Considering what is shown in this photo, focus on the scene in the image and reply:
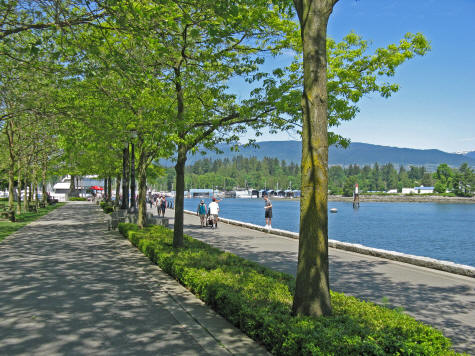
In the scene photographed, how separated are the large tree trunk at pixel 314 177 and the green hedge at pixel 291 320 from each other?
0.37 m

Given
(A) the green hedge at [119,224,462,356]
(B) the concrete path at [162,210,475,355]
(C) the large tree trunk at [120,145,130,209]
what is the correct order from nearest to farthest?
1. (A) the green hedge at [119,224,462,356]
2. (B) the concrete path at [162,210,475,355]
3. (C) the large tree trunk at [120,145,130,209]

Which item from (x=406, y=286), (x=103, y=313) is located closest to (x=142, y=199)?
(x=103, y=313)

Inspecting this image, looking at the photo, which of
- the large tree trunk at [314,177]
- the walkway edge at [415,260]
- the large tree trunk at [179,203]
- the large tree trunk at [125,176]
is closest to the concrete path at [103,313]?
the large tree trunk at [314,177]

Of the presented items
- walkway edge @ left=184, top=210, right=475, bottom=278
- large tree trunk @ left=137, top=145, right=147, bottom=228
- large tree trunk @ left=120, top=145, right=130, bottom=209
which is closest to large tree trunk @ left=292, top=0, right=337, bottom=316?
walkway edge @ left=184, top=210, right=475, bottom=278

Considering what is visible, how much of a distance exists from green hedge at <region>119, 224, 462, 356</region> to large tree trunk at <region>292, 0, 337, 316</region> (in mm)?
372

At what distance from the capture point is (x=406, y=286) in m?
9.91

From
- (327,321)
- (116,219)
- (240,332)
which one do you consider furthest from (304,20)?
(116,219)

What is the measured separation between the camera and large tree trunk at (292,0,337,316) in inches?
238

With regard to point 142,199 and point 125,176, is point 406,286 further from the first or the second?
point 125,176

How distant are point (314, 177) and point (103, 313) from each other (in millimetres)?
4328

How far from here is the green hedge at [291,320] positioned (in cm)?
482

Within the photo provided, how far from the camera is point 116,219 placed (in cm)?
2352

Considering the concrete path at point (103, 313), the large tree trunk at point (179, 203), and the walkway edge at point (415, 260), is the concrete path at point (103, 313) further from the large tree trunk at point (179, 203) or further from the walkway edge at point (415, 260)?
the walkway edge at point (415, 260)

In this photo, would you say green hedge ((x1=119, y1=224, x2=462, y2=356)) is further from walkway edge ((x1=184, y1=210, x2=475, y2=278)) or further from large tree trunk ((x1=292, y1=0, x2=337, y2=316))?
walkway edge ((x1=184, y1=210, x2=475, y2=278))
